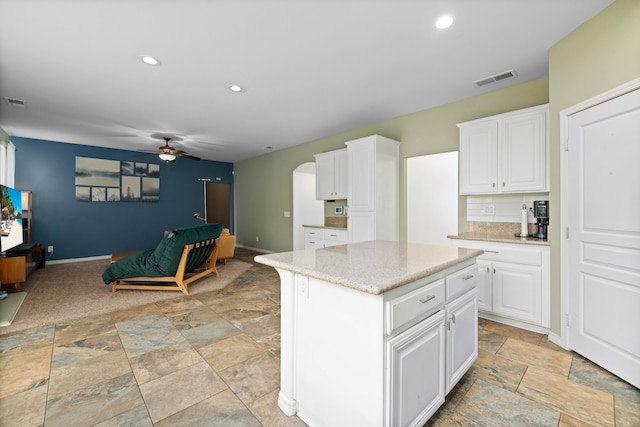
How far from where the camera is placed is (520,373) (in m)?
1.99

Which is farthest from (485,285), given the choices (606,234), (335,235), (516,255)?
(335,235)

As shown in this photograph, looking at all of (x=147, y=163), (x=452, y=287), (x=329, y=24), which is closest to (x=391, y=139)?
(x=329, y=24)

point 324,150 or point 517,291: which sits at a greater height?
point 324,150

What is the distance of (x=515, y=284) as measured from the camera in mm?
2701

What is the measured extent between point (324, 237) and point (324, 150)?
1853 millimetres

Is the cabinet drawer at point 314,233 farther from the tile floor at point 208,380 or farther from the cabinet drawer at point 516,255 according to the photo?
the cabinet drawer at point 516,255

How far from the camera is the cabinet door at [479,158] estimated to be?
Result: 3.02 metres

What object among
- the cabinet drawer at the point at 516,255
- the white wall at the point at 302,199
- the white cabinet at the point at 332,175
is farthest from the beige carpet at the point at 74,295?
the cabinet drawer at the point at 516,255

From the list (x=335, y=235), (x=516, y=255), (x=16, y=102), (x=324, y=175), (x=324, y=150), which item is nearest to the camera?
(x=516, y=255)

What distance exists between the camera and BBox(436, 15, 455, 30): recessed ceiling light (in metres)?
2.06

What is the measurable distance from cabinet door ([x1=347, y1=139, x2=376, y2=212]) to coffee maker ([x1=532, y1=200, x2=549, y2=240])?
1.89 m

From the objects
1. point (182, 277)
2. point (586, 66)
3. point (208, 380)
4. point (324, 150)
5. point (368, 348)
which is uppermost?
point (324, 150)

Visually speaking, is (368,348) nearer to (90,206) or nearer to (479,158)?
(479,158)

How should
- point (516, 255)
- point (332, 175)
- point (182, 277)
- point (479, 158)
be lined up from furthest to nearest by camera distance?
point (332, 175), point (182, 277), point (479, 158), point (516, 255)
